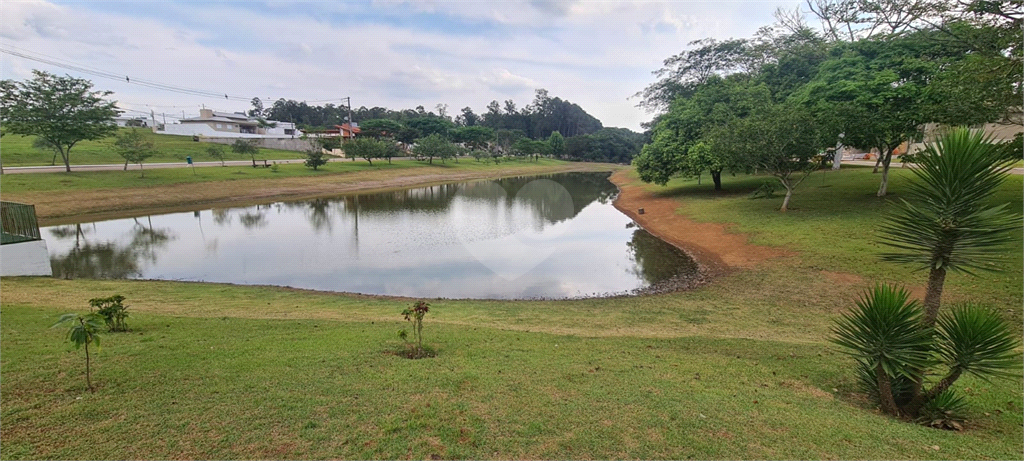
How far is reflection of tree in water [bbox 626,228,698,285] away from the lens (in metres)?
15.1

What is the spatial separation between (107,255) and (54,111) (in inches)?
900

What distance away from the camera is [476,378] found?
5.31 m

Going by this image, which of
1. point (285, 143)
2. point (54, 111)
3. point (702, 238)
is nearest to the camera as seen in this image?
point (702, 238)

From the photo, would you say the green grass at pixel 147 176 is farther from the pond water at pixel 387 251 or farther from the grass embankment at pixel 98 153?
the pond water at pixel 387 251

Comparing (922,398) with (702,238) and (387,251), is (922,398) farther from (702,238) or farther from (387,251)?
(387,251)

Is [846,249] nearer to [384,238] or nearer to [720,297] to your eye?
[720,297]

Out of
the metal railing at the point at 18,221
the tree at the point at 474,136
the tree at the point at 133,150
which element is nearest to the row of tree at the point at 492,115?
the tree at the point at 474,136

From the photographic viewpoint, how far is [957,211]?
428 centimetres

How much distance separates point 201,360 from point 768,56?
4684cm

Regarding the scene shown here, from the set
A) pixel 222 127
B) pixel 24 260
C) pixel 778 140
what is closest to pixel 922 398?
pixel 24 260

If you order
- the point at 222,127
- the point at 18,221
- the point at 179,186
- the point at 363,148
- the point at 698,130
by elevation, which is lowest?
the point at 18,221

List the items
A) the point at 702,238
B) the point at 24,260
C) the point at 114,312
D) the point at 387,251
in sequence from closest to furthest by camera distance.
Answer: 1. the point at 114,312
2. the point at 24,260
3. the point at 387,251
4. the point at 702,238

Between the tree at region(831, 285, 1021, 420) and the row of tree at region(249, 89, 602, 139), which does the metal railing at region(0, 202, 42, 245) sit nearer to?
the tree at region(831, 285, 1021, 420)

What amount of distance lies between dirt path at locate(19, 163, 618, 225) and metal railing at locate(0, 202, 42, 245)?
51.0ft
